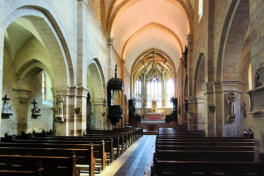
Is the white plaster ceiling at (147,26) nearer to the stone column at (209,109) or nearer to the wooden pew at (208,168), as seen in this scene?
the stone column at (209,109)

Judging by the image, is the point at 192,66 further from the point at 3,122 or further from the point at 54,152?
the point at 54,152

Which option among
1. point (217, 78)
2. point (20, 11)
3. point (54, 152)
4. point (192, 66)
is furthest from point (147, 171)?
point (192, 66)

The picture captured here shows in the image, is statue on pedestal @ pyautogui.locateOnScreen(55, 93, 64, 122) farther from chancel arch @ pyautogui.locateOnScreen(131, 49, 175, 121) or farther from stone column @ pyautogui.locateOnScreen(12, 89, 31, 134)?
chancel arch @ pyautogui.locateOnScreen(131, 49, 175, 121)

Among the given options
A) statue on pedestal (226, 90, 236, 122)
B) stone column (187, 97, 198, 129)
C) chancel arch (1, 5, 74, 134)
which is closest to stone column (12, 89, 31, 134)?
chancel arch (1, 5, 74, 134)

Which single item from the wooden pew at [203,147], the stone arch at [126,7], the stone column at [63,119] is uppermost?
the stone arch at [126,7]

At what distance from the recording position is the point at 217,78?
10.8 metres

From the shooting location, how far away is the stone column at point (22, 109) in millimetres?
15571

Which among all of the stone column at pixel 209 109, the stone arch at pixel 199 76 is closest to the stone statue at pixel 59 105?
the stone column at pixel 209 109

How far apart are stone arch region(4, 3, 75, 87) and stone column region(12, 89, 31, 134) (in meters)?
5.07

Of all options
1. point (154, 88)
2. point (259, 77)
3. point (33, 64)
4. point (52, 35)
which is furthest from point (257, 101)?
point (154, 88)

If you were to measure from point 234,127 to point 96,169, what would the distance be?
5.73 m

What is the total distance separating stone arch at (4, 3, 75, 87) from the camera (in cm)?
857

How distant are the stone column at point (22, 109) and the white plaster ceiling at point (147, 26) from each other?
767cm

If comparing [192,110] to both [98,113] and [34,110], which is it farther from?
[34,110]
